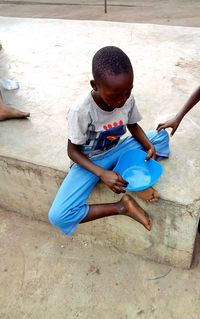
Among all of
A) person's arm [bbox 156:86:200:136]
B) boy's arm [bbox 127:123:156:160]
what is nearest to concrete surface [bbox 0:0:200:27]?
person's arm [bbox 156:86:200:136]

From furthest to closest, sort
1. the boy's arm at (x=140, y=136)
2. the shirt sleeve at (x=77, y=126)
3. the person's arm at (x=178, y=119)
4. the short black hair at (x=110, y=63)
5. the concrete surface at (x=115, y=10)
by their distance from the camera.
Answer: the concrete surface at (x=115, y=10) → the person's arm at (x=178, y=119) → the boy's arm at (x=140, y=136) → the shirt sleeve at (x=77, y=126) → the short black hair at (x=110, y=63)

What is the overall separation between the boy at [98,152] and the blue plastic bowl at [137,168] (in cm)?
4

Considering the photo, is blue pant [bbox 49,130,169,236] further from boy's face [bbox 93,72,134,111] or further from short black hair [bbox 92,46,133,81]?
short black hair [bbox 92,46,133,81]

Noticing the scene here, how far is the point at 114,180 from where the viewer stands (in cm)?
157

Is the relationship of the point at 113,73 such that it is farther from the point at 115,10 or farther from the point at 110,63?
the point at 115,10

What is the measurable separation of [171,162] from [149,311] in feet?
2.49

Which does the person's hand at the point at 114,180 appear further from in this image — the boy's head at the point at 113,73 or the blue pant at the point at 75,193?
the boy's head at the point at 113,73

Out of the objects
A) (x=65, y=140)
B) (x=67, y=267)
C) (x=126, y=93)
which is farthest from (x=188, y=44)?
(x=67, y=267)

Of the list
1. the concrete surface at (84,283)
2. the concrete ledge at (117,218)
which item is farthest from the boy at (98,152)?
the concrete surface at (84,283)

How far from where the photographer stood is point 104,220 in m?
1.92

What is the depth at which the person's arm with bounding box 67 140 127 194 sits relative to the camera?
61.9 inches

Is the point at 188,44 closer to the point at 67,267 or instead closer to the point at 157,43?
the point at 157,43

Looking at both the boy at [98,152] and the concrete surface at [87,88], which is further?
the concrete surface at [87,88]

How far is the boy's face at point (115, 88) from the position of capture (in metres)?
1.37
